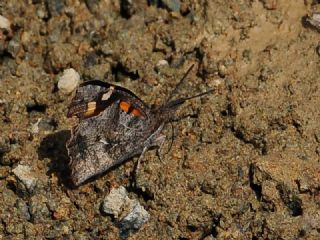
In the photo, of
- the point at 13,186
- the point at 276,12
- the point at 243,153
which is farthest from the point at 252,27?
the point at 13,186

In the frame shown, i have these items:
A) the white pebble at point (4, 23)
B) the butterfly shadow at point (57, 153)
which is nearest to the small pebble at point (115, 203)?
the butterfly shadow at point (57, 153)

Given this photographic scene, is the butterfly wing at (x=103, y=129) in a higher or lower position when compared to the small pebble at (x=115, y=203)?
higher

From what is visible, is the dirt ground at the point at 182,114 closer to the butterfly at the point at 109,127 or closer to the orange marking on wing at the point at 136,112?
the butterfly at the point at 109,127

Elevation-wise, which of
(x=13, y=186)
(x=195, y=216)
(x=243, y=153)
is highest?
(x=243, y=153)

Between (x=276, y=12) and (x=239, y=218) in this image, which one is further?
(x=276, y=12)

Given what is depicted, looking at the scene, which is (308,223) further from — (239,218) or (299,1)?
(299,1)

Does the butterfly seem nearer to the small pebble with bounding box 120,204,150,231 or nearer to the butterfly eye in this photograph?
the butterfly eye

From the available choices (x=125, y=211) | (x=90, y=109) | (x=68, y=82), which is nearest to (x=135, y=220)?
(x=125, y=211)

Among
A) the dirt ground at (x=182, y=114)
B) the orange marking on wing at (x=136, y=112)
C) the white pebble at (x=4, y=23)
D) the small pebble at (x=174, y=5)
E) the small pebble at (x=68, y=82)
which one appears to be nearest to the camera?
the dirt ground at (x=182, y=114)
